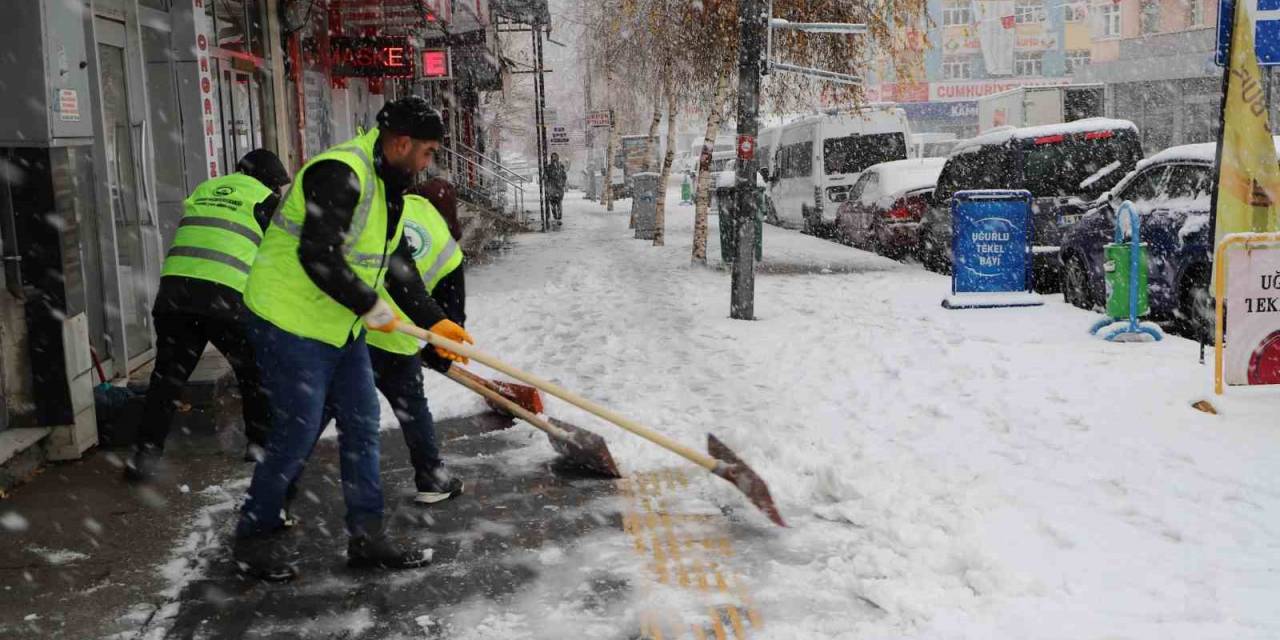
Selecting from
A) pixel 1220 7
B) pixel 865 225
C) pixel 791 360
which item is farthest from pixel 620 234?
pixel 1220 7

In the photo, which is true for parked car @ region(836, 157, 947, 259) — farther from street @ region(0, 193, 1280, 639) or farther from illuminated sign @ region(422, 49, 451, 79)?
street @ region(0, 193, 1280, 639)

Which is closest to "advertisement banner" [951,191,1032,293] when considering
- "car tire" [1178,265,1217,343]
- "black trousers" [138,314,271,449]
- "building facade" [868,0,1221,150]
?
"car tire" [1178,265,1217,343]

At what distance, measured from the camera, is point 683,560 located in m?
4.86

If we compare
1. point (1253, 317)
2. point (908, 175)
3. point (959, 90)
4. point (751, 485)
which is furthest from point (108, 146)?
point (959, 90)

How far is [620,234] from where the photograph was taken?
85.4ft

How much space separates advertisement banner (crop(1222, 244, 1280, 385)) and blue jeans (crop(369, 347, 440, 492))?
472 cm

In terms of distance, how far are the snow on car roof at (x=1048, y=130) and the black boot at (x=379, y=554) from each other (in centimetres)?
1055

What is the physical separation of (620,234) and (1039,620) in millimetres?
22224

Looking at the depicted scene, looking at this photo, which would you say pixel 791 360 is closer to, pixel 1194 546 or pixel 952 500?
pixel 952 500

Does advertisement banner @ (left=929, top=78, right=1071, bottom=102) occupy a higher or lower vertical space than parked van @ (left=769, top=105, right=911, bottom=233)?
higher

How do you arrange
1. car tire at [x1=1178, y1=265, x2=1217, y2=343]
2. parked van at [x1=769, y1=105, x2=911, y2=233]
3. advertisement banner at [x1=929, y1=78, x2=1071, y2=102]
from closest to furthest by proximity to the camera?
car tire at [x1=1178, y1=265, x2=1217, y2=343] → parked van at [x1=769, y1=105, x2=911, y2=233] → advertisement banner at [x1=929, y1=78, x2=1071, y2=102]

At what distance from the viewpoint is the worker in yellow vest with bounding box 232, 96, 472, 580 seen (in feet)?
14.3

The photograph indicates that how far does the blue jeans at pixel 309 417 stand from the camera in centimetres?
456

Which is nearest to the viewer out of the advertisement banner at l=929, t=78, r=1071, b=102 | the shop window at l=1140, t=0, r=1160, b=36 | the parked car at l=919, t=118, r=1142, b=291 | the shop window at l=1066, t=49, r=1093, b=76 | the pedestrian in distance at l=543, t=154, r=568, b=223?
the parked car at l=919, t=118, r=1142, b=291
